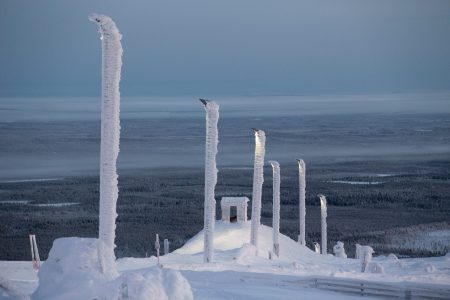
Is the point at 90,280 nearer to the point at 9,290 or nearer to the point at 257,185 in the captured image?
the point at 9,290

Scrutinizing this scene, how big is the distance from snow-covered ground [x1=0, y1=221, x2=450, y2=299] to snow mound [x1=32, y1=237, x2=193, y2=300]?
1.36 feet

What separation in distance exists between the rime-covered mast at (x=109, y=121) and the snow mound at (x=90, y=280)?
4.13m

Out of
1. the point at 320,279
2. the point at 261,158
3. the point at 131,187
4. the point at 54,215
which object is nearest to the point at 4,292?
the point at 320,279

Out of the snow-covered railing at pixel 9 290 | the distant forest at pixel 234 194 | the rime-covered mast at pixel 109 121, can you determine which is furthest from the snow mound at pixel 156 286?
the distant forest at pixel 234 194

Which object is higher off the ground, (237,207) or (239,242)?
(237,207)

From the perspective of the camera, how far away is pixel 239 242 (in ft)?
109

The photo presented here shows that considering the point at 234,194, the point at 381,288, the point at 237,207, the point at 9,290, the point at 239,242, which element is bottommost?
the point at 234,194

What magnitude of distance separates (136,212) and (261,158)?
22861mm

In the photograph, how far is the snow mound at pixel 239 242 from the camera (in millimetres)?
31969

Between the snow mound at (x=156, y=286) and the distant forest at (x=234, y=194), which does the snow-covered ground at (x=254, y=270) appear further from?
the distant forest at (x=234, y=194)

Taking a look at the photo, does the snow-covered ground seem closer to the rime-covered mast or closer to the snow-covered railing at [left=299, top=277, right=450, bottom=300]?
the snow-covered railing at [left=299, top=277, right=450, bottom=300]

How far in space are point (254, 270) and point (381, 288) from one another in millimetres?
5438

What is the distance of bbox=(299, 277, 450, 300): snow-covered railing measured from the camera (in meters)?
17.5

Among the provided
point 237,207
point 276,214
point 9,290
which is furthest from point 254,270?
point 237,207
